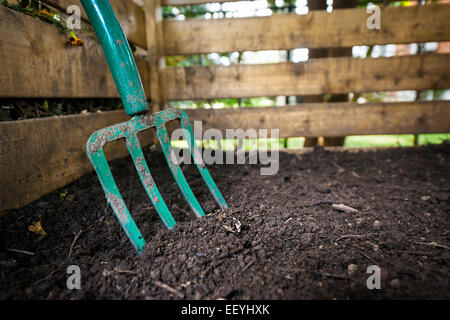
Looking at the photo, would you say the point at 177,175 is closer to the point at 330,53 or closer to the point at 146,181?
the point at 146,181

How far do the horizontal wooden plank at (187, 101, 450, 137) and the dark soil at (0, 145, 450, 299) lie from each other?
753mm

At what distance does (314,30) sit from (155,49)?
1328 millimetres

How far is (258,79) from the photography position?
7.64ft

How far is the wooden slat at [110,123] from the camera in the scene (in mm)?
1178

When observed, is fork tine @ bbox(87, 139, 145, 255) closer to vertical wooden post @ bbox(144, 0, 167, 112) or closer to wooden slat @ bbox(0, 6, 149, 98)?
wooden slat @ bbox(0, 6, 149, 98)

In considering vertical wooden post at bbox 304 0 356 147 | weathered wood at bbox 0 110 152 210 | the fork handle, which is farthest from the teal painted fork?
vertical wooden post at bbox 304 0 356 147

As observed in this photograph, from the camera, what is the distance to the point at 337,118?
239cm

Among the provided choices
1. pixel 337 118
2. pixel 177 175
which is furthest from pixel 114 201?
pixel 337 118

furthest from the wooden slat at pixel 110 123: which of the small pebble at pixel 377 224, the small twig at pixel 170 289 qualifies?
the small pebble at pixel 377 224

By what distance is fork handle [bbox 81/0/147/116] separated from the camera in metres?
1.20

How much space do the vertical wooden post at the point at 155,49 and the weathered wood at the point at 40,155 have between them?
2.41ft

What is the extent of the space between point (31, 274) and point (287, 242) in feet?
3.24

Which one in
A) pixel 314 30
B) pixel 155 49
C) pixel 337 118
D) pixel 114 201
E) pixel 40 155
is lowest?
pixel 114 201

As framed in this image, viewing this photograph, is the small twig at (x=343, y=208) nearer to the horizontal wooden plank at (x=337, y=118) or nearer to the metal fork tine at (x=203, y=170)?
the metal fork tine at (x=203, y=170)
